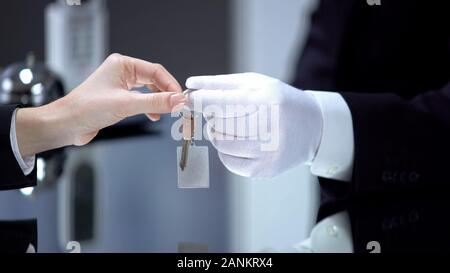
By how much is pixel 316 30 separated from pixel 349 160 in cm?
36

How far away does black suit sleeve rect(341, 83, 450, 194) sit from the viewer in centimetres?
70

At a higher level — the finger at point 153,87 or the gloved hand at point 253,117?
the finger at point 153,87

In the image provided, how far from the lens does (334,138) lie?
690 millimetres

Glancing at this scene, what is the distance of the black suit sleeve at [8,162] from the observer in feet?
2.15

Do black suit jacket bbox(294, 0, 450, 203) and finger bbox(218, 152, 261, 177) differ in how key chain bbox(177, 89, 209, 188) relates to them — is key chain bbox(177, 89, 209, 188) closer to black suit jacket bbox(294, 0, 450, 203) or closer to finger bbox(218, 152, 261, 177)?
finger bbox(218, 152, 261, 177)

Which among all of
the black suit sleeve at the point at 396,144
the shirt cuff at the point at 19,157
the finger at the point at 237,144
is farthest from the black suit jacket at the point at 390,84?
Result: the shirt cuff at the point at 19,157

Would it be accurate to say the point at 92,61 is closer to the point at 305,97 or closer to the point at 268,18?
the point at 305,97

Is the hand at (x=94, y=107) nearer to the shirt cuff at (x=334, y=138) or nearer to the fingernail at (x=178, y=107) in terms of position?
the fingernail at (x=178, y=107)

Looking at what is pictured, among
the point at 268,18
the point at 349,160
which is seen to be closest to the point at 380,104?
the point at 349,160

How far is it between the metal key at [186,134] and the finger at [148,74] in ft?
0.12

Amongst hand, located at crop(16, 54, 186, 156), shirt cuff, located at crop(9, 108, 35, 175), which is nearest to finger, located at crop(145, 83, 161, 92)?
hand, located at crop(16, 54, 186, 156)

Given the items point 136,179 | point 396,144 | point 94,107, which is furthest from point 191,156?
point 136,179

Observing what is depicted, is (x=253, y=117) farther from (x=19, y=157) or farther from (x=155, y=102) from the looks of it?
(x=19, y=157)

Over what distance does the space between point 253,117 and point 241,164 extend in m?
0.05
